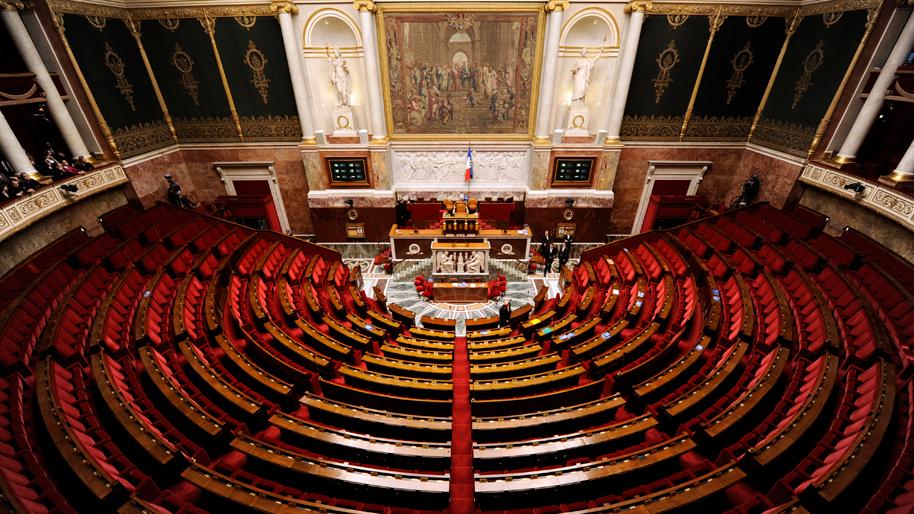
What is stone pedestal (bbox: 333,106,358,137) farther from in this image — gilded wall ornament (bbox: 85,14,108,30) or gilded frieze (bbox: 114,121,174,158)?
gilded wall ornament (bbox: 85,14,108,30)

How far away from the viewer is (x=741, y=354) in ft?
19.9

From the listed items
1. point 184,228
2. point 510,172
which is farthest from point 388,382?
point 510,172

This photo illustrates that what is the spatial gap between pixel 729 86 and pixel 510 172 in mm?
8490

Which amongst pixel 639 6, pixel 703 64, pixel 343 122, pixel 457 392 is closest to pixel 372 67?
pixel 343 122

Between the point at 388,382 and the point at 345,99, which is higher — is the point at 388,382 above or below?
below

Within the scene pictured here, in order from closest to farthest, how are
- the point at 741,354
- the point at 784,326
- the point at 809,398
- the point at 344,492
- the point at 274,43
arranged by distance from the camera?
the point at 344,492 → the point at 809,398 → the point at 741,354 → the point at 784,326 → the point at 274,43

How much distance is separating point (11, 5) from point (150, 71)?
3.69 metres

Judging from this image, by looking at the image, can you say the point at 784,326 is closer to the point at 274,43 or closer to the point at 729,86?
the point at 729,86

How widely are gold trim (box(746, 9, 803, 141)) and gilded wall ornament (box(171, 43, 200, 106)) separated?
68.6 feet

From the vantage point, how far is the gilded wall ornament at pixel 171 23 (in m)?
12.1

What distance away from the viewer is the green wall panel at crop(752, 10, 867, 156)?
10.5 meters

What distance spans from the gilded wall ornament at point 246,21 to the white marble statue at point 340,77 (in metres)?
2.58

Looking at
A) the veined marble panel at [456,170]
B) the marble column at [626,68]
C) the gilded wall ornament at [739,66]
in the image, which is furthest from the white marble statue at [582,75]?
the gilded wall ornament at [739,66]

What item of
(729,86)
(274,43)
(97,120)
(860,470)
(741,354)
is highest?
(274,43)
